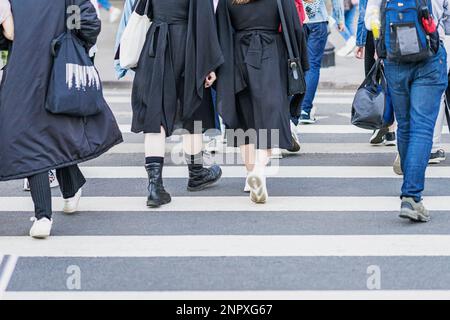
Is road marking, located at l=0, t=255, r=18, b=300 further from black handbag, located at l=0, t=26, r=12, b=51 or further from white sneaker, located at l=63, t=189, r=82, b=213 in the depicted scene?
black handbag, located at l=0, t=26, r=12, b=51

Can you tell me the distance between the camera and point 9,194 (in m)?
7.85

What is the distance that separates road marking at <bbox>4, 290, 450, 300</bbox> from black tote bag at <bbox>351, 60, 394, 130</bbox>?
252 cm

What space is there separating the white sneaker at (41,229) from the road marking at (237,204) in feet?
2.66

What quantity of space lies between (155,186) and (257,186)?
2.24 feet

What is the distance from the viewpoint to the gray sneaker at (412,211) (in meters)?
6.69

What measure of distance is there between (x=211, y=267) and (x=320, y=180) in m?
2.54

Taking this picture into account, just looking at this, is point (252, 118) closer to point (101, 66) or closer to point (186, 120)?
point (186, 120)

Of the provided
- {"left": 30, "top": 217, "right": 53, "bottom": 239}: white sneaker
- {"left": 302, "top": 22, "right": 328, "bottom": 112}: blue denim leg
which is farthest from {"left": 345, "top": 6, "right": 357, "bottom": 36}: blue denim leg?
→ {"left": 30, "top": 217, "right": 53, "bottom": 239}: white sneaker

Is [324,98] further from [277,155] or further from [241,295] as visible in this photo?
[241,295]

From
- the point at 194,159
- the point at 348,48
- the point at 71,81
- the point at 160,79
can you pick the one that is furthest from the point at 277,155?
the point at 348,48

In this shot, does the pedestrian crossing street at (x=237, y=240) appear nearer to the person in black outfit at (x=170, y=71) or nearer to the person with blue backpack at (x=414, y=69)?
the person with blue backpack at (x=414, y=69)

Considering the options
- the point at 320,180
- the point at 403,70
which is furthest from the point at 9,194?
the point at 403,70

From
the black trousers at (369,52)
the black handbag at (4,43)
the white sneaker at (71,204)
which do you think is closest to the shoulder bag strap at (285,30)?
the white sneaker at (71,204)

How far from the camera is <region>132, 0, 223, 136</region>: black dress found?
7105mm
